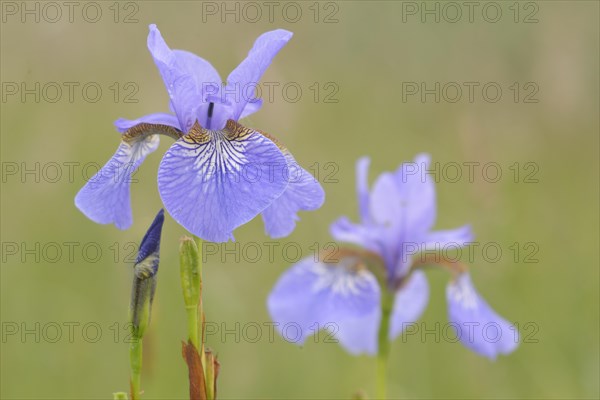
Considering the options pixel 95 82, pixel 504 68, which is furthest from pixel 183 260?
pixel 504 68

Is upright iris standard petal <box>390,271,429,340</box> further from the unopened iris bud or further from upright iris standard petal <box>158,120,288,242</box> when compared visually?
the unopened iris bud

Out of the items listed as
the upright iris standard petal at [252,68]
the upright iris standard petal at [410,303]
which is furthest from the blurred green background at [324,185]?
the upright iris standard petal at [252,68]

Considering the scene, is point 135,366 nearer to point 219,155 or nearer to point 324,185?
point 219,155

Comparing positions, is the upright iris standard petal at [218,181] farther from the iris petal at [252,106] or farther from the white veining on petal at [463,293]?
the white veining on petal at [463,293]

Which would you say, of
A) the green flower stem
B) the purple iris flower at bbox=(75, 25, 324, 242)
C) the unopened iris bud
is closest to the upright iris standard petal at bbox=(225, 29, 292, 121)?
the purple iris flower at bbox=(75, 25, 324, 242)

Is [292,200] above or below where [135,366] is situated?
above

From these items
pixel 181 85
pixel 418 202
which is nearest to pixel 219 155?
pixel 181 85

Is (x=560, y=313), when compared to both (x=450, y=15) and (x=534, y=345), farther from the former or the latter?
(x=450, y=15)
